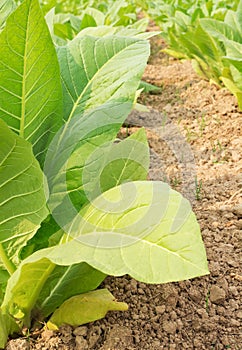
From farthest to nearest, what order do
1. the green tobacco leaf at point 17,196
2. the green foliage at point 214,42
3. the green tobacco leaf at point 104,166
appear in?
1. the green foliage at point 214,42
2. the green tobacco leaf at point 104,166
3. the green tobacco leaf at point 17,196

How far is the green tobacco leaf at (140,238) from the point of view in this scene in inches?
41.8

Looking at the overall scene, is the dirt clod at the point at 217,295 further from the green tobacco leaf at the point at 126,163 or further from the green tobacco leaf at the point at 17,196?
the green tobacco leaf at the point at 17,196

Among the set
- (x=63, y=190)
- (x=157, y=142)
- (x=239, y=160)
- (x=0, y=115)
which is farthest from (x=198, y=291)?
(x=157, y=142)

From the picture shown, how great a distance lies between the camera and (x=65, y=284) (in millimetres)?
1531

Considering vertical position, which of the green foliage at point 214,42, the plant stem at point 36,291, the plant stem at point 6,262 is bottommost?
the green foliage at point 214,42

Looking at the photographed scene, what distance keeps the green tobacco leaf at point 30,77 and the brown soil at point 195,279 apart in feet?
1.73

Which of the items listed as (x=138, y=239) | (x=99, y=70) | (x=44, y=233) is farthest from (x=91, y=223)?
(x=99, y=70)

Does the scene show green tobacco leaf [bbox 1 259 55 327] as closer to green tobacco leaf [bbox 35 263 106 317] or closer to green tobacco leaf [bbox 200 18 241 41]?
green tobacco leaf [bbox 35 263 106 317]

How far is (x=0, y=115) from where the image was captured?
1425 millimetres

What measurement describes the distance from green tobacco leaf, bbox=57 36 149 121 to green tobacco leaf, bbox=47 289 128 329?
52cm

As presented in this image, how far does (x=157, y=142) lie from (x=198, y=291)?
1402 millimetres

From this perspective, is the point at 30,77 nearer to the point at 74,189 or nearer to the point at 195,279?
the point at 74,189

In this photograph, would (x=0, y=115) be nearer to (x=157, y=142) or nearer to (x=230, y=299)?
(x=230, y=299)

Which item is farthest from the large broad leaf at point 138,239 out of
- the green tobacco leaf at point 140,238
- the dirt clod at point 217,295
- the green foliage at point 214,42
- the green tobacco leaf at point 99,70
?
the green foliage at point 214,42
